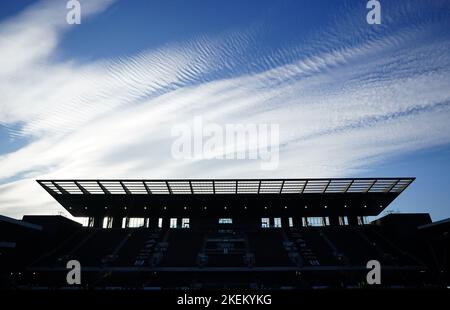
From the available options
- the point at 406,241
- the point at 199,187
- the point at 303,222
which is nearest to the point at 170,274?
the point at 199,187

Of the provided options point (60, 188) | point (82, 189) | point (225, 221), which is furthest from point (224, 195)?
point (60, 188)

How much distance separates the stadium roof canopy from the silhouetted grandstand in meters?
0.16

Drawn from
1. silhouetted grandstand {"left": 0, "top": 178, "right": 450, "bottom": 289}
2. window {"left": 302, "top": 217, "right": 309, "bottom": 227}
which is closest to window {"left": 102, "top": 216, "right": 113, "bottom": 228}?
silhouetted grandstand {"left": 0, "top": 178, "right": 450, "bottom": 289}

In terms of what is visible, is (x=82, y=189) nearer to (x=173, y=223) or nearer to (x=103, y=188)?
(x=103, y=188)

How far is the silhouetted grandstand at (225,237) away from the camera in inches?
1320

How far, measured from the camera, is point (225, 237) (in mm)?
43156

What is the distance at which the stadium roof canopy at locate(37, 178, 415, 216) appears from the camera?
3850 cm

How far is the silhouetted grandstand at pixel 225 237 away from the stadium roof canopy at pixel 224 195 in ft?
0.52

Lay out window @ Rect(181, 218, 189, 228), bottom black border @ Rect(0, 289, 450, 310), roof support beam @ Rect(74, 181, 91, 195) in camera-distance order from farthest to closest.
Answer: window @ Rect(181, 218, 189, 228) < roof support beam @ Rect(74, 181, 91, 195) < bottom black border @ Rect(0, 289, 450, 310)

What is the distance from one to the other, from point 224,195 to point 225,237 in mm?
6978

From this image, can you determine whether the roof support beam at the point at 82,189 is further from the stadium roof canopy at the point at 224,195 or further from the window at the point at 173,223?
the window at the point at 173,223

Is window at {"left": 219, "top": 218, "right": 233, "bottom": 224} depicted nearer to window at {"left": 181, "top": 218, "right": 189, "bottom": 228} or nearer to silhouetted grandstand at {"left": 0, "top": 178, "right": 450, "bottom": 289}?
silhouetted grandstand at {"left": 0, "top": 178, "right": 450, "bottom": 289}
